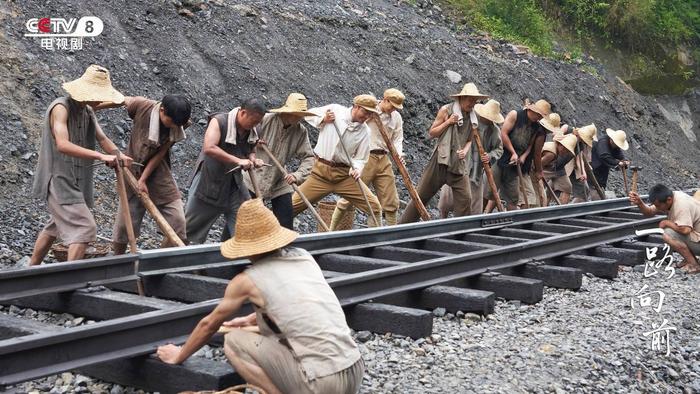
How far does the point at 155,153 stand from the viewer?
309 inches

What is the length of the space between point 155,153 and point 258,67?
7.37 meters

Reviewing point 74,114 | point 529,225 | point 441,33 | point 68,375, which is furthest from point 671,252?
point 441,33

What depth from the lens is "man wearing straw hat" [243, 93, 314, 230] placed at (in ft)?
29.0

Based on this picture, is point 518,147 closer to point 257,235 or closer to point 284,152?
point 284,152

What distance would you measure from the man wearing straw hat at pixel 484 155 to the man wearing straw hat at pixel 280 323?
708 cm

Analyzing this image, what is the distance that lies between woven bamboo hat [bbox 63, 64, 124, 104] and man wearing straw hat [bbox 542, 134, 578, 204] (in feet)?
27.6

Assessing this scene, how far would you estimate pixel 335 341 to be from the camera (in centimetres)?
446

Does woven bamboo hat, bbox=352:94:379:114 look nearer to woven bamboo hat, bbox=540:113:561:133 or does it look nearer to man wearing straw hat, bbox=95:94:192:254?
man wearing straw hat, bbox=95:94:192:254

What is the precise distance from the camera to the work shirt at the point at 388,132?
1089 cm

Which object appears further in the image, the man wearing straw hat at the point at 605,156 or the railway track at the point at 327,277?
the man wearing straw hat at the point at 605,156

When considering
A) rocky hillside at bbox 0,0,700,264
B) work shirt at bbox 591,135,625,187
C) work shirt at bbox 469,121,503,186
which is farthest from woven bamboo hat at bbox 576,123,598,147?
work shirt at bbox 469,121,503,186

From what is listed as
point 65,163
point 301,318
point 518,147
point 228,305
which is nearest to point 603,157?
point 518,147

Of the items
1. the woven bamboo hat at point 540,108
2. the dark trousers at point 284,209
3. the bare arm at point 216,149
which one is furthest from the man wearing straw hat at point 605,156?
the bare arm at point 216,149

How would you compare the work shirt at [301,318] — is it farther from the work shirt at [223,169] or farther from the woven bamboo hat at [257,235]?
the work shirt at [223,169]
